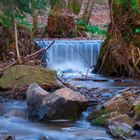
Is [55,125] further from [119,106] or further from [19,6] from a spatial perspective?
[19,6]

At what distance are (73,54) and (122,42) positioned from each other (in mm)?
3392

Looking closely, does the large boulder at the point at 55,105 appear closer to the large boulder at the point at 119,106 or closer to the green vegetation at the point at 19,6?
the large boulder at the point at 119,106

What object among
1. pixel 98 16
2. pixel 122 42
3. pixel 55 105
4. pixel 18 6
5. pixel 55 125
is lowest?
pixel 98 16

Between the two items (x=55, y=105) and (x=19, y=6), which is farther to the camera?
(x=19, y=6)

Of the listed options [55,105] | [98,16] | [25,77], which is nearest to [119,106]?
[55,105]

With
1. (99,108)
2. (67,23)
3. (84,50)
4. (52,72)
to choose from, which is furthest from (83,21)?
(99,108)

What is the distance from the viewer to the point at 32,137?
684 cm

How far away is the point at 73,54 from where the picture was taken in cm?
1616

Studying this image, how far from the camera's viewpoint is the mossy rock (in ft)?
32.1

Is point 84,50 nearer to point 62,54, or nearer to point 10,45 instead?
point 62,54

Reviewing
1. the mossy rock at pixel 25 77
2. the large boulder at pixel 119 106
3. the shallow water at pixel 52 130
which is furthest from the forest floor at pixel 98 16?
the shallow water at pixel 52 130

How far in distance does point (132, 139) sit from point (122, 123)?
1.34ft

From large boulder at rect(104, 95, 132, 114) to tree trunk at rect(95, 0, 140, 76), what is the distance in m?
4.83

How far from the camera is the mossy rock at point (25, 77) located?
32.1 feet
